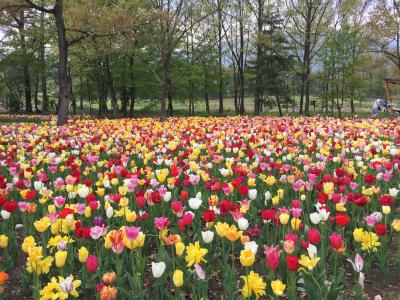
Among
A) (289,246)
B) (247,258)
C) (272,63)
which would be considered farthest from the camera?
(272,63)

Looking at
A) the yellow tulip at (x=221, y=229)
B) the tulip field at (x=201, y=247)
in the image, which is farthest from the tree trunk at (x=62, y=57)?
the yellow tulip at (x=221, y=229)

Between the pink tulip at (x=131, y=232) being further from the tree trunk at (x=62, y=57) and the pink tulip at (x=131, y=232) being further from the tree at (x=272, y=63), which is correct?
the tree at (x=272, y=63)

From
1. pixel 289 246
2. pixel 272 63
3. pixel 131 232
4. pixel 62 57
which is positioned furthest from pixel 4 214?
pixel 272 63

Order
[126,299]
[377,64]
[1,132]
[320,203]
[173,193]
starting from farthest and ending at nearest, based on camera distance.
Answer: [377,64] → [1,132] → [173,193] → [320,203] → [126,299]

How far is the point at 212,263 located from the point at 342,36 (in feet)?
79.6

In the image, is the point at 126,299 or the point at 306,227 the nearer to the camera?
the point at 126,299

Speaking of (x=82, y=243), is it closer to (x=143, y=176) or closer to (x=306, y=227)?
(x=306, y=227)

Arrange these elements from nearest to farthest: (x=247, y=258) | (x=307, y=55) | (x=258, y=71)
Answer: (x=247, y=258)
(x=307, y=55)
(x=258, y=71)

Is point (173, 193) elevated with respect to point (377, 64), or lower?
lower

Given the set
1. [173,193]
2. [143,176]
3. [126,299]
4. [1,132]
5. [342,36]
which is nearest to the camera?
[126,299]

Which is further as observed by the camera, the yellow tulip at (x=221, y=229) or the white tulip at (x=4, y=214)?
the white tulip at (x=4, y=214)

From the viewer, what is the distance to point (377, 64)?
126 feet

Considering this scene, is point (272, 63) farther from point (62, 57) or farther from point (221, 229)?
point (221, 229)

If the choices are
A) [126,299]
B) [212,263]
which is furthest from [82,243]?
[212,263]
